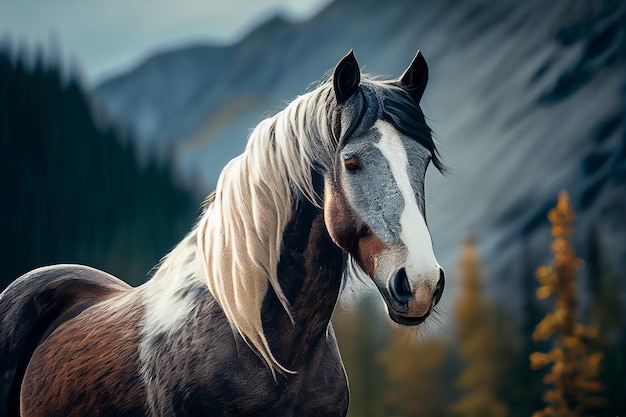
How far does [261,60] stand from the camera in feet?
256

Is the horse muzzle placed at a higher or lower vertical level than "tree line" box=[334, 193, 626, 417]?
higher

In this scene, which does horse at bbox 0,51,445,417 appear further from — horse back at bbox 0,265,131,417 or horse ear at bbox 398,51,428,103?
horse back at bbox 0,265,131,417

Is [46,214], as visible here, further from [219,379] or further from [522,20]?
[522,20]

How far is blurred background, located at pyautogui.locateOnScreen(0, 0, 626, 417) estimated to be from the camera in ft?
84.5

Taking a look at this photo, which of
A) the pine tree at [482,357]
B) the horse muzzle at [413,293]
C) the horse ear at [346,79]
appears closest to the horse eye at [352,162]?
the horse ear at [346,79]

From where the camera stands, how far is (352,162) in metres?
2.37

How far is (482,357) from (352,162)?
2511cm

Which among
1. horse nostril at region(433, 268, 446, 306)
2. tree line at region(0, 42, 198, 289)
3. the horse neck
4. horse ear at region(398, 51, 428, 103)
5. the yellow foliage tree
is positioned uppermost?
tree line at region(0, 42, 198, 289)

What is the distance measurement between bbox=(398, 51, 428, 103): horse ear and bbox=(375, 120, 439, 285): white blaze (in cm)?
27

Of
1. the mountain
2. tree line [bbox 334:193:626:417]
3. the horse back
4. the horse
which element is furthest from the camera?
the mountain

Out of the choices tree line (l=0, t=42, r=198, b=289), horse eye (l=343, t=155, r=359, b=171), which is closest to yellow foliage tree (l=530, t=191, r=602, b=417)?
horse eye (l=343, t=155, r=359, b=171)

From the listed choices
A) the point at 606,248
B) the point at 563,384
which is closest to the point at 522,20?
the point at 606,248

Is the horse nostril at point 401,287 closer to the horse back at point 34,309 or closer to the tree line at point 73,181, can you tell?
the horse back at point 34,309

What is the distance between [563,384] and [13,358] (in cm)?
1211
